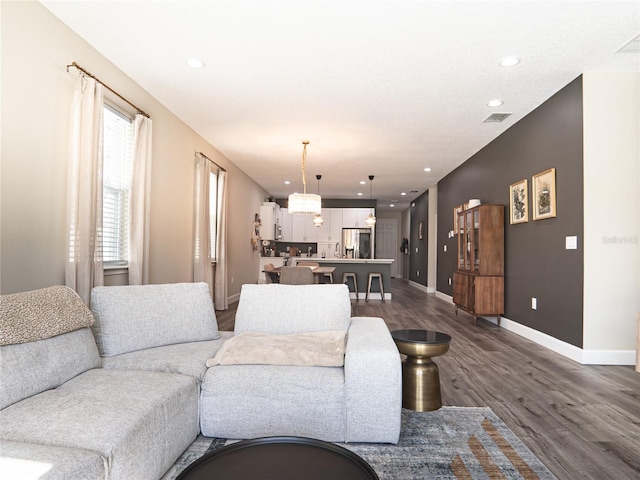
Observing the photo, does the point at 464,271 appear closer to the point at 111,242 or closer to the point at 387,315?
the point at 387,315

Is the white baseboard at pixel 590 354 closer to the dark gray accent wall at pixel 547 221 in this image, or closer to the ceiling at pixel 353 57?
the dark gray accent wall at pixel 547 221

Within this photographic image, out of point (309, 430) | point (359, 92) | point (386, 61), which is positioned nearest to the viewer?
point (309, 430)

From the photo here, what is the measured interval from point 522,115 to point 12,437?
5.68 meters

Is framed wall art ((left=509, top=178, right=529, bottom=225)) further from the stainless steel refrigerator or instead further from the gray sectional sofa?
the stainless steel refrigerator

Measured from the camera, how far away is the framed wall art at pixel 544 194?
171 inches

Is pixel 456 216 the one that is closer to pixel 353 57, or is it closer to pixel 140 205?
pixel 353 57

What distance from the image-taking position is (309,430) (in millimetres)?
2068

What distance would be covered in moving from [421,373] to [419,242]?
9484 millimetres

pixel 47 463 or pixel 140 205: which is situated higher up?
pixel 140 205

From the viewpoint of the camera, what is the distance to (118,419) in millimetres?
1474

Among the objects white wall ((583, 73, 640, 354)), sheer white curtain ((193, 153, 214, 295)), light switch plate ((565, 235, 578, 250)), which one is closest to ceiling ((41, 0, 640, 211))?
white wall ((583, 73, 640, 354))

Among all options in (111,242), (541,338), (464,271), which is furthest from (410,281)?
(111,242)

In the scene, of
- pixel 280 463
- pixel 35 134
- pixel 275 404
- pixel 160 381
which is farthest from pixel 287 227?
pixel 280 463

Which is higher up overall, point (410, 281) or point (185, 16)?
point (185, 16)
